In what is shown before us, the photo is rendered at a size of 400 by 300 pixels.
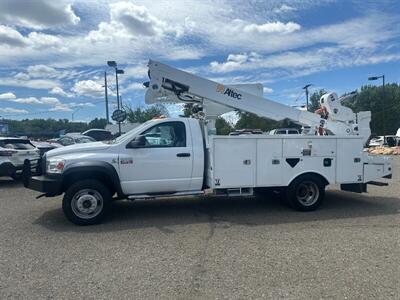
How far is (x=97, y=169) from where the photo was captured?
7.41m

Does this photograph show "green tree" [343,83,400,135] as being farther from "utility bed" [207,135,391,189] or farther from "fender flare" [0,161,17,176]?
"fender flare" [0,161,17,176]

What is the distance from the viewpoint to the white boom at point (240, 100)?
29.0ft

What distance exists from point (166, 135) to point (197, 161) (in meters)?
0.80

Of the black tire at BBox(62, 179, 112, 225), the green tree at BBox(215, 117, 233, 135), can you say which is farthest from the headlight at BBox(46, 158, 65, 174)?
the green tree at BBox(215, 117, 233, 135)

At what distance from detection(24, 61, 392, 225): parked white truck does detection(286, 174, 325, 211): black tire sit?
0.07ft

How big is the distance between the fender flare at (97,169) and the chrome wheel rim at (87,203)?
0.37 metres

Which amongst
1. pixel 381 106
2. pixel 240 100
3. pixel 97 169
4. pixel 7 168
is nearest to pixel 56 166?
pixel 97 169

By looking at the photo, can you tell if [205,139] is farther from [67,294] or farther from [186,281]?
[67,294]

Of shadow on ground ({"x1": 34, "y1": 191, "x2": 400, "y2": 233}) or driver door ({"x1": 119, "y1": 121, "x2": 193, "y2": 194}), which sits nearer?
shadow on ground ({"x1": 34, "y1": 191, "x2": 400, "y2": 233})

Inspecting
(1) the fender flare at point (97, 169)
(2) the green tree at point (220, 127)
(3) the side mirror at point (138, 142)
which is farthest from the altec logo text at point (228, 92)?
(1) the fender flare at point (97, 169)

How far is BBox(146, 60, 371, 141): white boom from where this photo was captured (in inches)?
348

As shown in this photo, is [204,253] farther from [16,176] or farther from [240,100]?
[16,176]

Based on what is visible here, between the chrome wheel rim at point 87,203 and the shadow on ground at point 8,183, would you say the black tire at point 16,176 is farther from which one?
the chrome wheel rim at point 87,203

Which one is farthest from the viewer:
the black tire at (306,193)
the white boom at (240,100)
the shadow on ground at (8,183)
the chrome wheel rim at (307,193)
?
the shadow on ground at (8,183)
